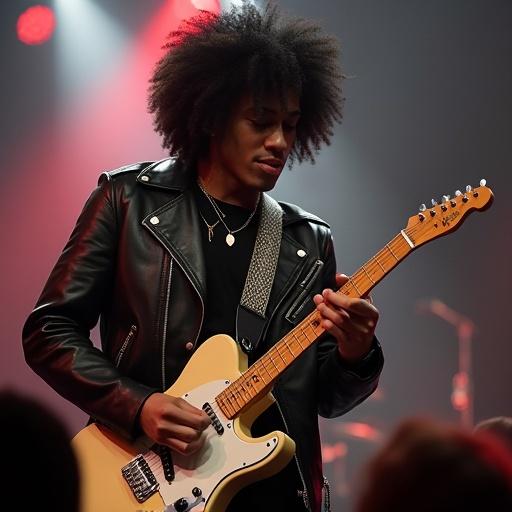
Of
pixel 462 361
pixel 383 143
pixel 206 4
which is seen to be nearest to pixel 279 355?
pixel 462 361

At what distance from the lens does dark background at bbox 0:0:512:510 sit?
577 centimetres

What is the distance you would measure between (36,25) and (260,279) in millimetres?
3468

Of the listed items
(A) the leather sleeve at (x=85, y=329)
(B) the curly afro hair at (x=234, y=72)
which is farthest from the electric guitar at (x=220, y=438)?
(B) the curly afro hair at (x=234, y=72)

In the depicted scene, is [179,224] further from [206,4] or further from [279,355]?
[206,4]

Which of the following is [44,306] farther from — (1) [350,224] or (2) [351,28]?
(2) [351,28]

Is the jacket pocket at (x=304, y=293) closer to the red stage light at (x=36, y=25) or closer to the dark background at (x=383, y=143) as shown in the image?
the dark background at (x=383, y=143)

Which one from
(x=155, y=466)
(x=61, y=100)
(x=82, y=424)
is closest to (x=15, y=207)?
(x=61, y=100)

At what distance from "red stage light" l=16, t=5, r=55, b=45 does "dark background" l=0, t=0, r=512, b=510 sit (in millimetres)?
49

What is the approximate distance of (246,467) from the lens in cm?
252

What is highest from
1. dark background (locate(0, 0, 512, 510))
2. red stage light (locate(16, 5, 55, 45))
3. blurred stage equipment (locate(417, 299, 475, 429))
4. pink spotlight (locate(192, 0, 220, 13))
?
red stage light (locate(16, 5, 55, 45))

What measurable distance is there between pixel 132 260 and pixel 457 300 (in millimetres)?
3416

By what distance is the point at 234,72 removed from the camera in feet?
10.6

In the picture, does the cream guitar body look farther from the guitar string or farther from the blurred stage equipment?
the blurred stage equipment

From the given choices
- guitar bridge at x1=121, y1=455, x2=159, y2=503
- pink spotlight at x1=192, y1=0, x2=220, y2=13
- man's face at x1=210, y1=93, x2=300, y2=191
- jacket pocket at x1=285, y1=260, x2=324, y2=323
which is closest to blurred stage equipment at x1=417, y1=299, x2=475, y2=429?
pink spotlight at x1=192, y1=0, x2=220, y2=13
